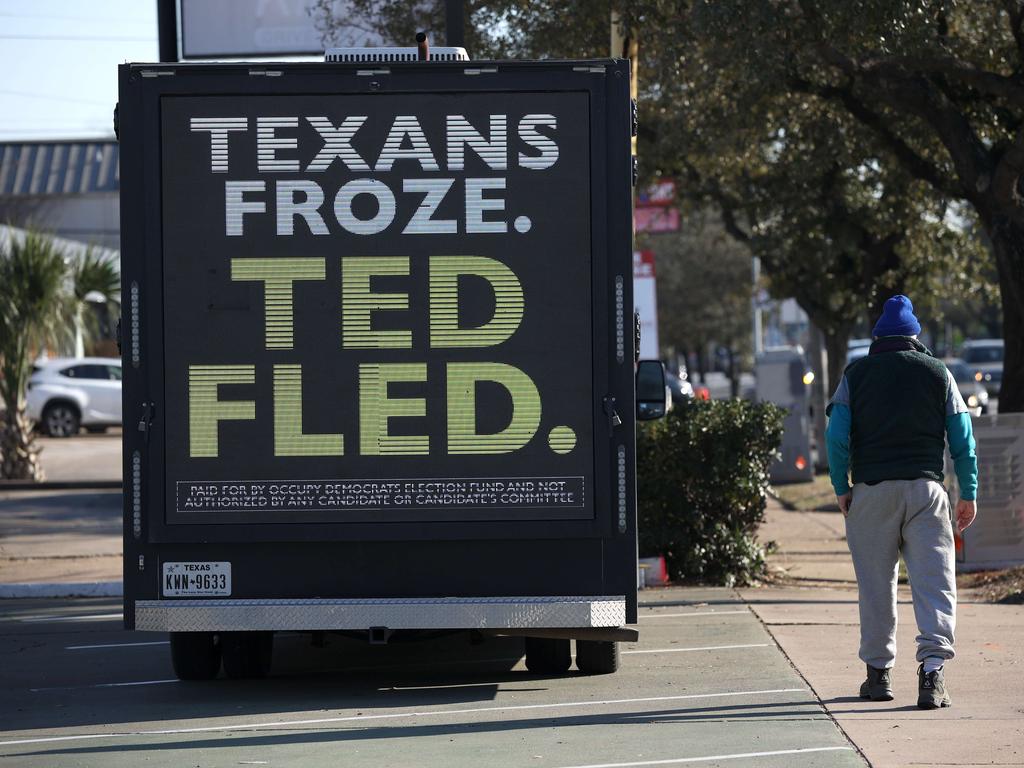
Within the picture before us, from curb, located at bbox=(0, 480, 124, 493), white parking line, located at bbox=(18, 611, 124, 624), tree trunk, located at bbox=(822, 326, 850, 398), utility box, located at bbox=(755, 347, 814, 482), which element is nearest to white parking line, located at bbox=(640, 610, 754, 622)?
white parking line, located at bbox=(18, 611, 124, 624)

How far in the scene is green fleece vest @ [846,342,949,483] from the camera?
7320 mm

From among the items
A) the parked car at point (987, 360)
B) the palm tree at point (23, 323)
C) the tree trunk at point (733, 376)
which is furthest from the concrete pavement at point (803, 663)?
the tree trunk at point (733, 376)

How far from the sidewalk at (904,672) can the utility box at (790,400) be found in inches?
343

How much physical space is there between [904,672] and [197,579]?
12.8ft

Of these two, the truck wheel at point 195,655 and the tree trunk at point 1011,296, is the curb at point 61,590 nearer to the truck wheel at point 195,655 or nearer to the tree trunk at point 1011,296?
the truck wheel at point 195,655

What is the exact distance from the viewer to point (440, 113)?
24.7 ft

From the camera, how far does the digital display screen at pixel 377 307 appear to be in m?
7.46

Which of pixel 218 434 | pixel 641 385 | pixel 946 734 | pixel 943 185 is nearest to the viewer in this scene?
pixel 946 734

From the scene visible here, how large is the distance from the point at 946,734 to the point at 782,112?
1085cm

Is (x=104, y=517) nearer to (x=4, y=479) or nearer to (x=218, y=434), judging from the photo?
(x=4, y=479)

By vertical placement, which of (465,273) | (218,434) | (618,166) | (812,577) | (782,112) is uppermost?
(782,112)

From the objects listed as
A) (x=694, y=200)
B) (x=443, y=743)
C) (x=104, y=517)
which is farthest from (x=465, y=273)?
(x=694, y=200)

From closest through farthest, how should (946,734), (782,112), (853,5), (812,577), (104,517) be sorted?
(946,734), (853,5), (812,577), (782,112), (104,517)

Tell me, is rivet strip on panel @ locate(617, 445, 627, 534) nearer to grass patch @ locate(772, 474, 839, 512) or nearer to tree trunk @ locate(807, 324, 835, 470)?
grass patch @ locate(772, 474, 839, 512)
